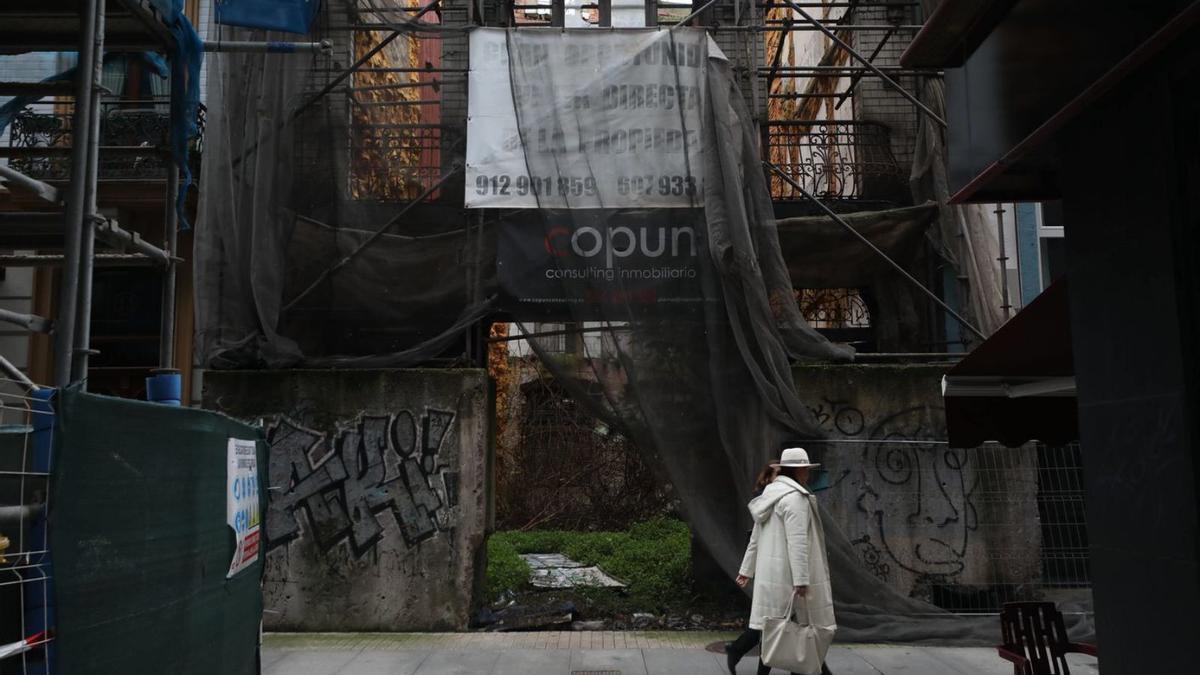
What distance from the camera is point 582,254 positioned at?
8.77 m

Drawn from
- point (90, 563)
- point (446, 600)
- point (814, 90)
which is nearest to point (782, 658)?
point (446, 600)

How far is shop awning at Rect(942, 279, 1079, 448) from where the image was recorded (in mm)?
5605

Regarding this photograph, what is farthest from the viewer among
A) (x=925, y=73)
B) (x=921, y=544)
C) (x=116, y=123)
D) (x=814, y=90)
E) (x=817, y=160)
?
(x=814, y=90)

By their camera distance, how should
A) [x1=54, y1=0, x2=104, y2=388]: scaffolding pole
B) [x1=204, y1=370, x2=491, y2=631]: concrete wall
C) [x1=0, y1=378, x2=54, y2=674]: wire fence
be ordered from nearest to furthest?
[x1=0, y1=378, x2=54, y2=674]: wire fence → [x1=54, y1=0, x2=104, y2=388]: scaffolding pole → [x1=204, y1=370, x2=491, y2=631]: concrete wall

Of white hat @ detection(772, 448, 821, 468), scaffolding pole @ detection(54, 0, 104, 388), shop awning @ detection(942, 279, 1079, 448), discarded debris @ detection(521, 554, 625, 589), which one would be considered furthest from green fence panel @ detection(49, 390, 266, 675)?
discarded debris @ detection(521, 554, 625, 589)

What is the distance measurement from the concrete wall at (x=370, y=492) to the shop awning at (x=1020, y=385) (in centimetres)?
463

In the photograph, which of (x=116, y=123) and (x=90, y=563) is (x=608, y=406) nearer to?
(x=90, y=563)

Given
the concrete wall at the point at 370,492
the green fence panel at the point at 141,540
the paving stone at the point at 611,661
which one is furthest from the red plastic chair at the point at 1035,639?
the concrete wall at the point at 370,492

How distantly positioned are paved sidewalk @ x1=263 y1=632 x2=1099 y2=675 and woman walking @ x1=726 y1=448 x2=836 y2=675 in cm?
115

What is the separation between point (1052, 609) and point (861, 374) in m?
3.71

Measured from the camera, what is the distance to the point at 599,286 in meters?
8.66

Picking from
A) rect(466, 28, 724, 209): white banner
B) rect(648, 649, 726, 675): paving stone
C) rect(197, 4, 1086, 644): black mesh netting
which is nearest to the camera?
rect(648, 649, 726, 675): paving stone

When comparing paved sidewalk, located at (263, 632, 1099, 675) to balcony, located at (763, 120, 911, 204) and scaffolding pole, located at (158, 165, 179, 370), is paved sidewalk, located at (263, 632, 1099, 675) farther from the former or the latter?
balcony, located at (763, 120, 911, 204)

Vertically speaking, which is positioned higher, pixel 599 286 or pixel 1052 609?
pixel 599 286
